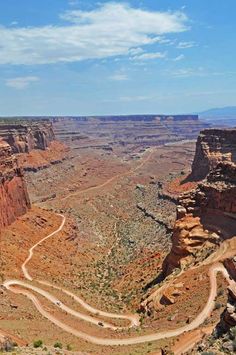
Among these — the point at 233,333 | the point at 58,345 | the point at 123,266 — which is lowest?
the point at 123,266

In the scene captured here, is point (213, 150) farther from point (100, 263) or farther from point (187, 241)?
point (187, 241)

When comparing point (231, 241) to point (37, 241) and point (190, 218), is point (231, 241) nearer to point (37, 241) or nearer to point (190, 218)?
point (190, 218)

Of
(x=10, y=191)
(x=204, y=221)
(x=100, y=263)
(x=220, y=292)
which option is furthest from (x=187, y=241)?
(x=10, y=191)

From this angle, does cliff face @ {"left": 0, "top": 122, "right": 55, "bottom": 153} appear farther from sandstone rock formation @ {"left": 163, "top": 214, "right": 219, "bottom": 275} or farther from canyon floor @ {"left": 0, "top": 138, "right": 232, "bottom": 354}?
sandstone rock formation @ {"left": 163, "top": 214, "right": 219, "bottom": 275}

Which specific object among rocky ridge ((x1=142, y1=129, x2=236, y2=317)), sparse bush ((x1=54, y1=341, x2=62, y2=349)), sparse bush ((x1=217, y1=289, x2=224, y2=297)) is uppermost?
rocky ridge ((x1=142, y1=129, x2=236, y2=317))

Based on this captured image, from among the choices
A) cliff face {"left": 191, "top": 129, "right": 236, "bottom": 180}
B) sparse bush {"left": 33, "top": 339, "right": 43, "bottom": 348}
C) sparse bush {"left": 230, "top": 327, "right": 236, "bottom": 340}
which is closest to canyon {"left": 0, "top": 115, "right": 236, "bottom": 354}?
A: cliff face {"left": 191, "top": 129, "right": 236, "bottom": 180}

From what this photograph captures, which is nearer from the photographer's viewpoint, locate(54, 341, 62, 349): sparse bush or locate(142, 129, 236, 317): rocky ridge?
locate(54, 341, 62, 349): sparse bush

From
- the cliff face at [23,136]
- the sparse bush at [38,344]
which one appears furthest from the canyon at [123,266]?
the cliff face at [23,136]

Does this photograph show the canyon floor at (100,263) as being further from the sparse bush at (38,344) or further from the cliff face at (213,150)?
the cliff face at (213,150)
